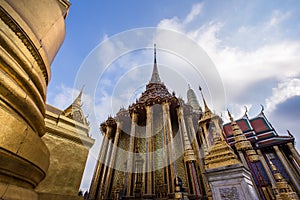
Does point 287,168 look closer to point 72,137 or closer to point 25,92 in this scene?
point 72,137

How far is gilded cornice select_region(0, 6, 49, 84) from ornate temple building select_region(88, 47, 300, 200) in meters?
5.35

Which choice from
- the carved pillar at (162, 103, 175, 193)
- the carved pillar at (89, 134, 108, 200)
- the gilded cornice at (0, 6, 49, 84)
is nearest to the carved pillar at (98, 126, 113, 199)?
the carved pillar at (89, 134, 108, 200)

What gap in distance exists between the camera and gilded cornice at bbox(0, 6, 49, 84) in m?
1.12

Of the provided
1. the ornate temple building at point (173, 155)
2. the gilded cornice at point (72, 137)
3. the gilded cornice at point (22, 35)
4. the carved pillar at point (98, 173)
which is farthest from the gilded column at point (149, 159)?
the gilded cornice at point (22, 35)

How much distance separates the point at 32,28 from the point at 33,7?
0.23m

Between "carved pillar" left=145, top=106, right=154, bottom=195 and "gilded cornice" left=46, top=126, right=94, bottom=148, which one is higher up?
"carved pillar" left=145, top=106, right=154, bottom=195

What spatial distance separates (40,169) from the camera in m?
1.31

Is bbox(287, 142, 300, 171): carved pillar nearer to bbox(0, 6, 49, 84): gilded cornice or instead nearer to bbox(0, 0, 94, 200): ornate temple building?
bbox(0, 0, 94, 200): ornate temple building

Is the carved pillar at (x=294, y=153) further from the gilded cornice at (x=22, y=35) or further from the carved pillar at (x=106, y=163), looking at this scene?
the gilded cornice at (x=22, y=35)

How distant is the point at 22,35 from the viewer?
1.22m

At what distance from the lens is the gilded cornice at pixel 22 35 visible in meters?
1.12

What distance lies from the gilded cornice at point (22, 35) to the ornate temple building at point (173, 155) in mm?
5353

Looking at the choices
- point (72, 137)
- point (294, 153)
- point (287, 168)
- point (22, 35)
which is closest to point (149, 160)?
point (72, 137)

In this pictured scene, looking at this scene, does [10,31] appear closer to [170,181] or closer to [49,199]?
[49,199]
